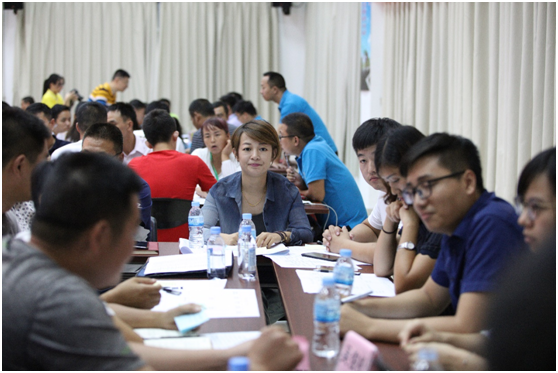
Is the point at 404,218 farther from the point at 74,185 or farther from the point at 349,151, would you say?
the point at 349,151

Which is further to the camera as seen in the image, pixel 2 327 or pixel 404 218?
pixel 404 218

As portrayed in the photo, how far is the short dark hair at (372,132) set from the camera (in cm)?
253

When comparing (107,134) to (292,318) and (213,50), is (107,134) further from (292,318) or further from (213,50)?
(213,50)

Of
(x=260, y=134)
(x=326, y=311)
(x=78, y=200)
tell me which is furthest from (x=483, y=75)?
(x=78, y=200)

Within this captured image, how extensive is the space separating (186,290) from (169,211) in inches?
64.7

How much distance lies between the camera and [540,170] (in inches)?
48.5

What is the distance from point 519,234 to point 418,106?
14.7 ft

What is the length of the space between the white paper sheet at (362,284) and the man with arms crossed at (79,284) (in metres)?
0.65

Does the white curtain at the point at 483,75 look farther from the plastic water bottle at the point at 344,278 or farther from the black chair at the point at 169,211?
the black chair at the point at 169,211

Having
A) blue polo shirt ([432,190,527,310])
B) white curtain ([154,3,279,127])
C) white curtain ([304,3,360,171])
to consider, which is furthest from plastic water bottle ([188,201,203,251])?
white curtain ([154,3,279,127])

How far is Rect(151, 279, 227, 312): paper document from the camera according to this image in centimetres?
175

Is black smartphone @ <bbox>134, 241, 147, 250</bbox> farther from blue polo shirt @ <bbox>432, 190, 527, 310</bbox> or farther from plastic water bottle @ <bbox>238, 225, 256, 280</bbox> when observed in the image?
blue polo shirt @ <bbox>432, 190, 527, 310</bbox>

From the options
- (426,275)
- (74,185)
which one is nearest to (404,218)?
(426,275)

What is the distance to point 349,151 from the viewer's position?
7.72m
